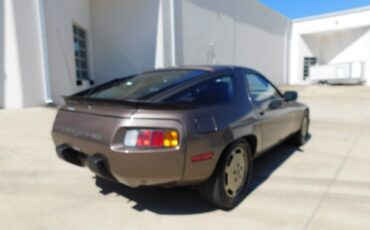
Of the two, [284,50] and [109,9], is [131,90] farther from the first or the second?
[284,50]

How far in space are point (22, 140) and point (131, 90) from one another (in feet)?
10.4

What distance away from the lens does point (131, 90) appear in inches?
127

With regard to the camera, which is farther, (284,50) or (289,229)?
(284,50)

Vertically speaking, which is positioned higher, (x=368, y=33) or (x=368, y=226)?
(x=368, y=33)

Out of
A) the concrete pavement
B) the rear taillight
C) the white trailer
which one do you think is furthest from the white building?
the rear taillight

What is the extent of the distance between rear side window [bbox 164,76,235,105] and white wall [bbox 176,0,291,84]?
29.8 ft

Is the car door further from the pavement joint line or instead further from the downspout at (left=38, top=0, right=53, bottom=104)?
the downspout at (left=38, top=0, right=53, bottom=104)

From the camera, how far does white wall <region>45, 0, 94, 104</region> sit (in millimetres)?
8344

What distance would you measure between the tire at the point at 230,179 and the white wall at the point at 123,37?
9.13 metres

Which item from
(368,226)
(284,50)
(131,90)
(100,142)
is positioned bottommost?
(368,226)

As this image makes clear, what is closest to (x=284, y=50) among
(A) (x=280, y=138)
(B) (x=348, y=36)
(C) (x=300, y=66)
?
(C) (x=300, y=66)

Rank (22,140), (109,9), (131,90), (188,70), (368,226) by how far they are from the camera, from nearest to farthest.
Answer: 1. (368,226)
2. (131,90)
3. (188,70)
4. (22,140)
5. (109,9)

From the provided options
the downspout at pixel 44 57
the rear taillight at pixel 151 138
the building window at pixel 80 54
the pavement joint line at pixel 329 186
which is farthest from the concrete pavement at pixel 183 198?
the building window at pixel 80 54

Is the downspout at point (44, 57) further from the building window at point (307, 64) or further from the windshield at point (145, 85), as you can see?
the building window at point (307, 64)
